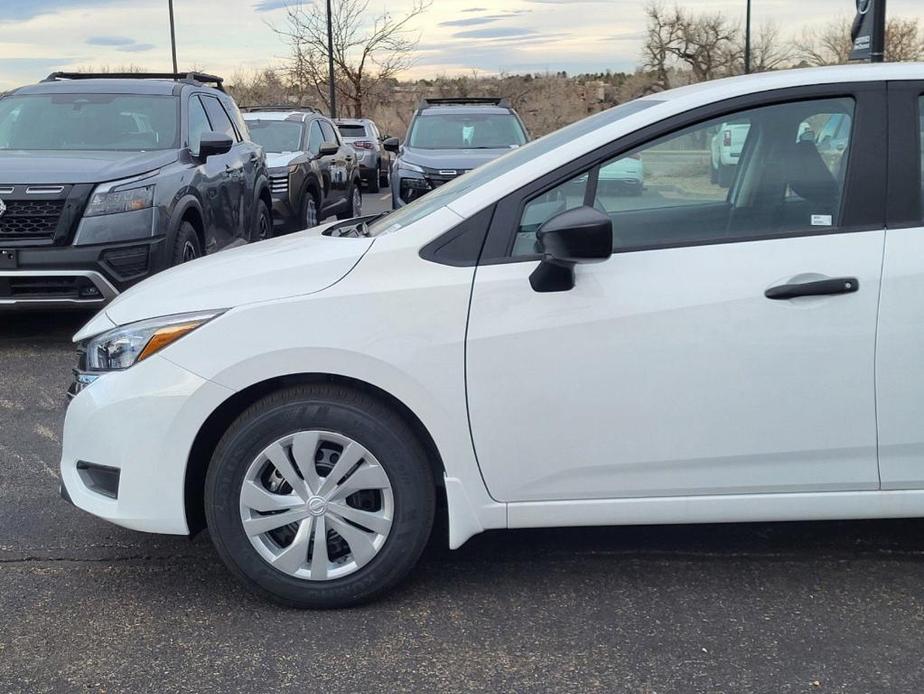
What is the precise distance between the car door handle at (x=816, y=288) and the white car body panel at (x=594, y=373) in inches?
1.2

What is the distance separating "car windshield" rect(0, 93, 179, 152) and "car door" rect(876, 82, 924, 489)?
19.2 ft

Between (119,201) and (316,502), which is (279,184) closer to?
(119,201)

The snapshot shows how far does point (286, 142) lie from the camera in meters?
13.2

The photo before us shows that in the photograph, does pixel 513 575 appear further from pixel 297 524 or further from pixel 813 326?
pixel 813 326

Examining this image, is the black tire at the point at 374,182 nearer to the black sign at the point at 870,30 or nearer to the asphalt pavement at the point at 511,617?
the black sign at the point at 870,30

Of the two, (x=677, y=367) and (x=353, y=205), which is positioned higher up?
(x=677, y=367)

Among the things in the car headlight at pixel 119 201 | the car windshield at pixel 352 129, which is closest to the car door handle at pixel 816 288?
the car headlight at pixel 119 201

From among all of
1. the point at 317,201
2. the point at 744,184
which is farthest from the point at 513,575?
the point at 317,201

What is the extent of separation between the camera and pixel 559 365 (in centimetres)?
311

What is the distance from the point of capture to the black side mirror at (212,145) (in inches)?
308

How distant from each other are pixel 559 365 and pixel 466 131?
1050cm

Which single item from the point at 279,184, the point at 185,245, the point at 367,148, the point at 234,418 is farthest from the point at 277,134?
the point at 234,418

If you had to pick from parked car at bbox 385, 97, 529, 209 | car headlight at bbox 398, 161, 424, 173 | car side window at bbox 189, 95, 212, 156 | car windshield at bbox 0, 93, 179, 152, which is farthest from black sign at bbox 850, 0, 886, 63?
car windshield at bbox 0, 93, 179, 152

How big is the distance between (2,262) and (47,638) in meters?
4.24
